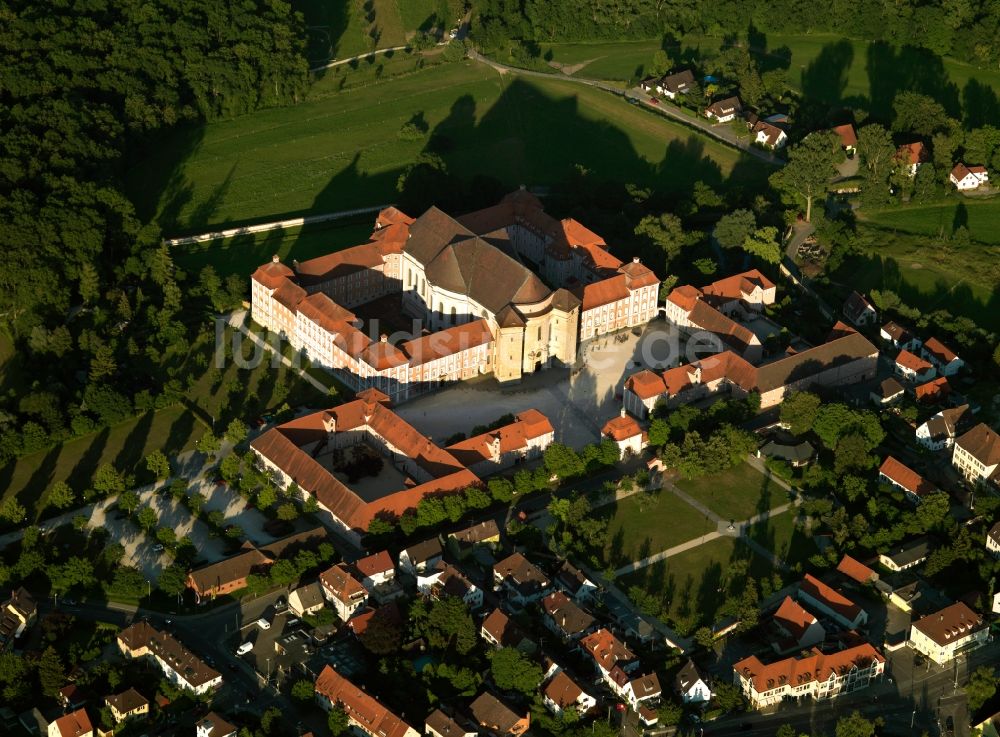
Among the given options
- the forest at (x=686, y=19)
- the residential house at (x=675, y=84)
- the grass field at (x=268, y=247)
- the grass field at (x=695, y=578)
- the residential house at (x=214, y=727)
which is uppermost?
the forest at (x=686, y=19)

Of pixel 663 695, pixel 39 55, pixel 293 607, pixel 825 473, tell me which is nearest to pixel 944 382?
pixel 825 473

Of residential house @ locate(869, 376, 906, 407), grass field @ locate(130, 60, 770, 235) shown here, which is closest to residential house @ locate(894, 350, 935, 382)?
residential house @ locate(869, 376, 906, 407)

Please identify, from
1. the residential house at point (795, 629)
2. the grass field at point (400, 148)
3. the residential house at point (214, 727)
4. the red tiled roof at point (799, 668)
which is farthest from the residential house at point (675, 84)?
the residential house at point (214, 727)

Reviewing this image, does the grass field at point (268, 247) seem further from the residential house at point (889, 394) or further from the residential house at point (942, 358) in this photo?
the residential house at point (942, 358)

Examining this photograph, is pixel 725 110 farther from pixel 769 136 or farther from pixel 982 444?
pixel 982 444

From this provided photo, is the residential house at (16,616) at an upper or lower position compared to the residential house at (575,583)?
upper

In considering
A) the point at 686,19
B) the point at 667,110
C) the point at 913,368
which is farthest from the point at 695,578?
the point at 686,19
